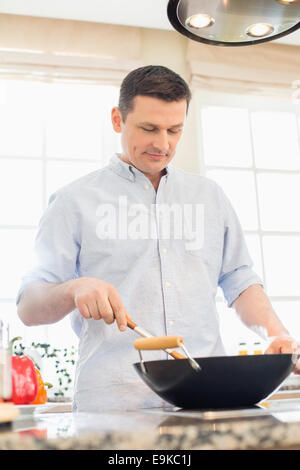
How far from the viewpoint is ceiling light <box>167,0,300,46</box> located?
1314 millimetres

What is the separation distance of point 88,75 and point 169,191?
1.86m

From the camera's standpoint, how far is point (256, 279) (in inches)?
63.1

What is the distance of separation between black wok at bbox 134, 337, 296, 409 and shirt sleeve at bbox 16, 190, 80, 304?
0.55m

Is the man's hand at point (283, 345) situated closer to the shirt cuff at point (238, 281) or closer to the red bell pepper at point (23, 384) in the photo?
the shirt cuff at point (238, 281)

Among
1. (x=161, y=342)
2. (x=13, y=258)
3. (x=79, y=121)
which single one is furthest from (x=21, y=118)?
(x=161, y=342)

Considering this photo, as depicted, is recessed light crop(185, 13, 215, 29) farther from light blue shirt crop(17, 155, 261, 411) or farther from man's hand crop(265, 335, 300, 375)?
man's hand crop(265, 335, 300, 375)

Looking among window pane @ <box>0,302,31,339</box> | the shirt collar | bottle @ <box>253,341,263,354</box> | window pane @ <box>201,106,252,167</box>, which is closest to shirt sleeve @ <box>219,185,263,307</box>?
the shirt collar

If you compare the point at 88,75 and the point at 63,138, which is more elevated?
the point at 88,75

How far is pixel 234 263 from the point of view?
5.41 feet

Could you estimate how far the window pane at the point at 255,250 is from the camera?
11.0 feet

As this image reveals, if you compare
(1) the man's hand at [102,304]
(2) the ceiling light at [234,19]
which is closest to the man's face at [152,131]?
(2) the ceiling light at [234,19]

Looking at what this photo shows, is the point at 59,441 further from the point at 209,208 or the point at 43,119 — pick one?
the point at 43,119

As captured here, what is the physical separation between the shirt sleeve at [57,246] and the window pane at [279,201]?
6.98ft

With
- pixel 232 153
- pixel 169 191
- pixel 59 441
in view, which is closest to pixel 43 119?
pixel 232 153
